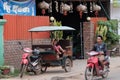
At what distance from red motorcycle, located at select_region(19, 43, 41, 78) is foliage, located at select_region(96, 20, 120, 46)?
26.5ft

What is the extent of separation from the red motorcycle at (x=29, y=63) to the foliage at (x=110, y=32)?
8075 millimetres

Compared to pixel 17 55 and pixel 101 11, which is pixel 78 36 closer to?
pixel 101 11

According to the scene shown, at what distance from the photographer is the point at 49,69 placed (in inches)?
734

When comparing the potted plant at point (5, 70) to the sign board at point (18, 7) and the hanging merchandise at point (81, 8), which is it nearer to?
the sign board at point (18, 7)

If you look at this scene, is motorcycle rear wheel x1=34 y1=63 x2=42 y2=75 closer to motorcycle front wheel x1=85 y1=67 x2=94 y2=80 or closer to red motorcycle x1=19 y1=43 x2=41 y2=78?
red motorcycle x1=19 y1=43 x2=41 y2=78

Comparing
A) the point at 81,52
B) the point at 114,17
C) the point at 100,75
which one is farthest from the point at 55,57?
the point at 114,17

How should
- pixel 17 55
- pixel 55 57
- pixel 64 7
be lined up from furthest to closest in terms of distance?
pixel 64 7 < pixel 17 55 < pixel 55 57

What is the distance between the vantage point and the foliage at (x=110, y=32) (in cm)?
2368

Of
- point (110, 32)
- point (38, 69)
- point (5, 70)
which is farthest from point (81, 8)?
point (5, 70)

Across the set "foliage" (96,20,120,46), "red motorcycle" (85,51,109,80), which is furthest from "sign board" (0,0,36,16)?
"red motorcycle" (85,51,109,80)

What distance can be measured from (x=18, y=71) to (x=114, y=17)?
10.2 metres

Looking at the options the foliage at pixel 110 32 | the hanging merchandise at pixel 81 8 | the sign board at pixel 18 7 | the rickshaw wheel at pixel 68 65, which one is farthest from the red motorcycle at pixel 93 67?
the hanging merchandise at pixel 81 8

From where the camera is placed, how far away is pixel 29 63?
52.0 feet

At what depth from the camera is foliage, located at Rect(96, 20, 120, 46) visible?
23.7 metres
